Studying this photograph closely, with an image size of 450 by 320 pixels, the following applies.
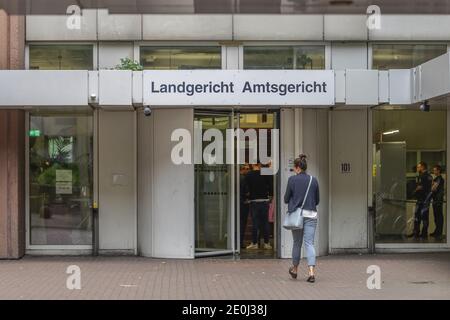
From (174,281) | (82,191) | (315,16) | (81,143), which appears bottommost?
(174,281)

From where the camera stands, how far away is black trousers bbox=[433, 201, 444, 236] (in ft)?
44.5

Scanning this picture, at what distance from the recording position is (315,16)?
13.1 meters

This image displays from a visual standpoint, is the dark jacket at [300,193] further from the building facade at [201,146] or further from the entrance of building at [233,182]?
the entrance of building at [233,182]

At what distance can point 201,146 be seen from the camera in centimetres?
1288

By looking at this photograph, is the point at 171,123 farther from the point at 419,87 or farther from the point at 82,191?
the point at 419,87

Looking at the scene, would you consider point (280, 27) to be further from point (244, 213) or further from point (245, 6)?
point (244, 213)

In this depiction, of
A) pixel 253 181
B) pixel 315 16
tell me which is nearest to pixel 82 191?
pixel 253 181

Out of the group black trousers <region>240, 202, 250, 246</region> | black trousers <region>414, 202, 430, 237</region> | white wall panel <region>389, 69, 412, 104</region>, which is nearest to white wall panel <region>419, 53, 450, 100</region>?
white wall panel <region>389, 69, 412, 104</region>

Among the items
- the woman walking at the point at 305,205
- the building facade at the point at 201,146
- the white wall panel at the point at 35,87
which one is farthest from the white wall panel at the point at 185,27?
the woman walking at the point at 305,205

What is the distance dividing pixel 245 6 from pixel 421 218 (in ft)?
17.7

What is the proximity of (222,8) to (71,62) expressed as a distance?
3.09 meters
